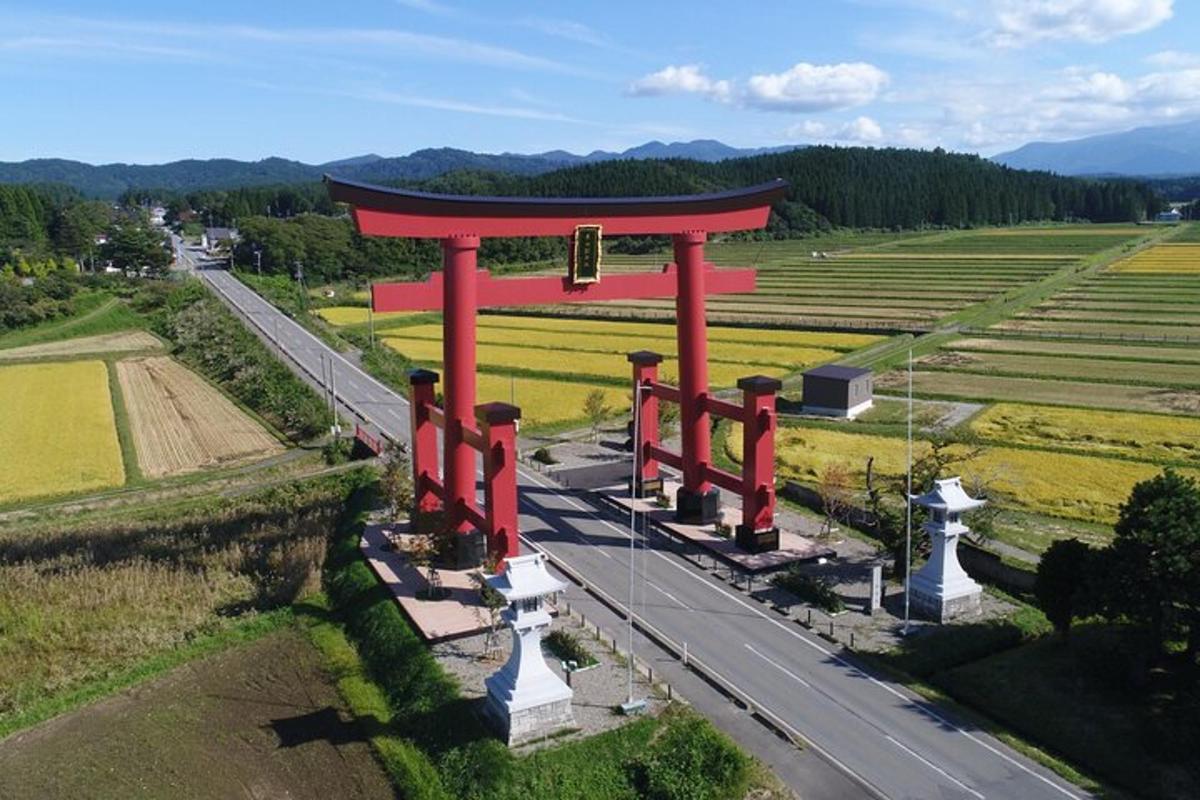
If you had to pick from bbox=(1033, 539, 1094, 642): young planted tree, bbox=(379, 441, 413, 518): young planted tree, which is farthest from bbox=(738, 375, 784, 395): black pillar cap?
bbox=(379, 441, 413, 518): young planted tree

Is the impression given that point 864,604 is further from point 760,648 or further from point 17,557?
point 17,557

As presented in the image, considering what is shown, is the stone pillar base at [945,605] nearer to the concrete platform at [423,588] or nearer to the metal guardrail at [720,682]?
the metal guardrail at [720,682]

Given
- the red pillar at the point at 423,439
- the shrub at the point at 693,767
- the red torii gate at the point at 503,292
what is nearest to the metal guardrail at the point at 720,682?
the shrub at the point at 693,767

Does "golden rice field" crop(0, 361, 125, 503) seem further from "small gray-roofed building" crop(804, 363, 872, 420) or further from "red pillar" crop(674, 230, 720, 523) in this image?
"small gray-roofed building" crop(804, 363, 872, 420)

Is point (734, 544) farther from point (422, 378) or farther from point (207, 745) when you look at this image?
point (207, 745)

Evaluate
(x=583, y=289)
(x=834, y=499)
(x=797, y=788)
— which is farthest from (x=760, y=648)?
(x=583, y=289)

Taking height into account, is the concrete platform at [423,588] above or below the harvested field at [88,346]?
below
